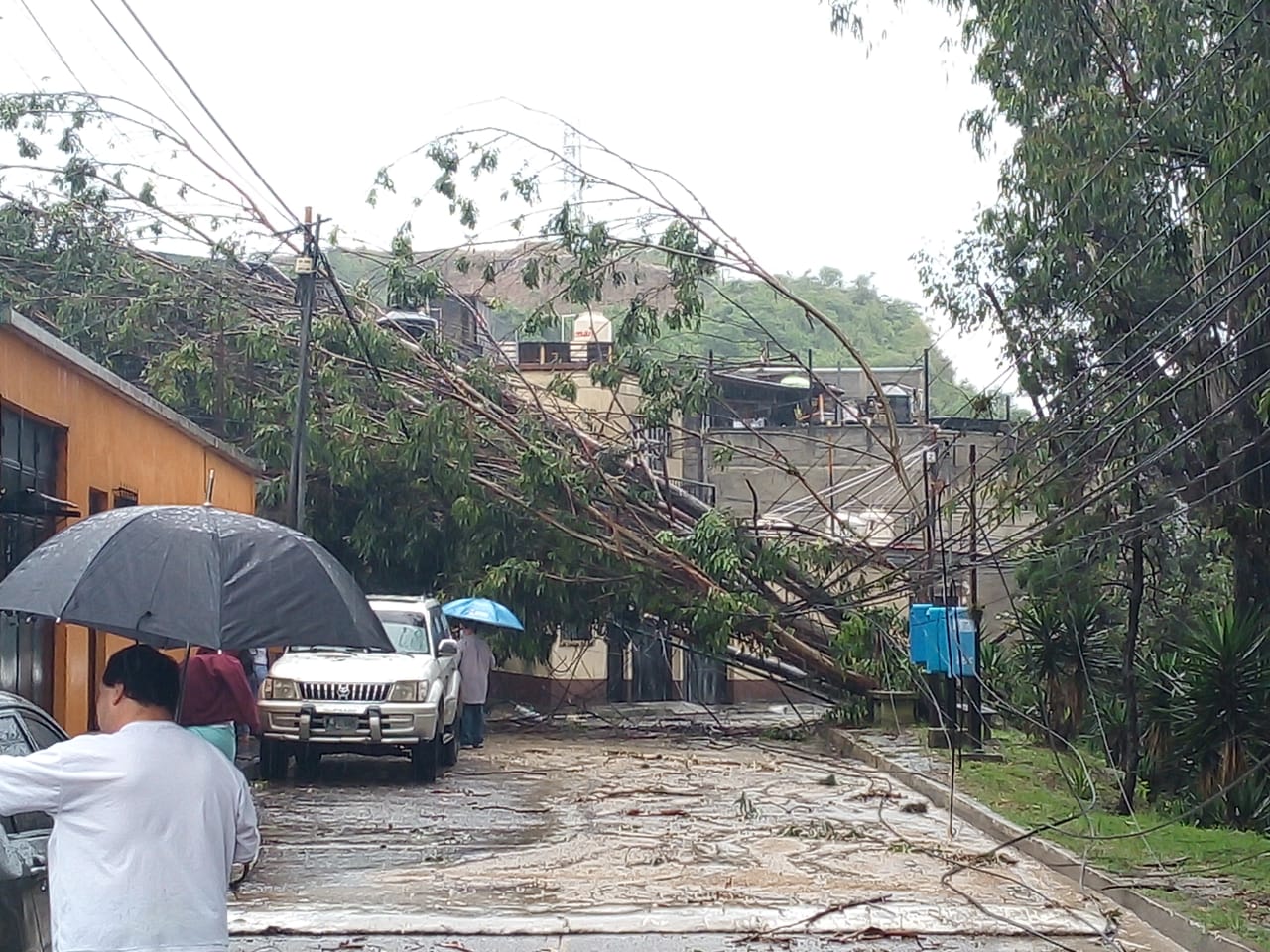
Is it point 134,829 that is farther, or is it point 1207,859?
point 1207,859

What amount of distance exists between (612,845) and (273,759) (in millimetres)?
5462

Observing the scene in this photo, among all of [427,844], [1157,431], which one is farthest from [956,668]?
[427,844]

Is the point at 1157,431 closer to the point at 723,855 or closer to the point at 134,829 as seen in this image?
the point at 723,855

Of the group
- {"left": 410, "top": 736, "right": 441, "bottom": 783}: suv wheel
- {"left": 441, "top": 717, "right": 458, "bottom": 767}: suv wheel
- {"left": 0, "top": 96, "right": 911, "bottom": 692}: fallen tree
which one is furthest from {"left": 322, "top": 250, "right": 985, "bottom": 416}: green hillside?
{"left": 410, "top": 736, "right": 441, "bottom": 783}: suv wheel

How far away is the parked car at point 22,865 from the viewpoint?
4840 millimetres

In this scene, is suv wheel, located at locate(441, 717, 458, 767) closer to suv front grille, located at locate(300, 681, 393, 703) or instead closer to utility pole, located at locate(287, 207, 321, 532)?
suv front grille, located at locate(300, 681, 393, 703)

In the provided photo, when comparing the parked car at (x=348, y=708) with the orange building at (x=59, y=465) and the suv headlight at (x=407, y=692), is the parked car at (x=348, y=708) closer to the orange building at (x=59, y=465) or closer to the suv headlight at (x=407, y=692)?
the suv headlight at (x=407, y=692)

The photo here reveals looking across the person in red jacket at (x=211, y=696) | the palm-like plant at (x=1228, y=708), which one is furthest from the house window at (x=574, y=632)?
the person in red jacket at (x=211, y=696)

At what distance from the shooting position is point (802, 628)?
25250 mm

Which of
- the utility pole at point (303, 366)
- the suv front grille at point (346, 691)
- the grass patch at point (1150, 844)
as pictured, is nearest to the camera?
the grass patch at point (1150, 844)

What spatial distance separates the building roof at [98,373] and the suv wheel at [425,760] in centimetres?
470

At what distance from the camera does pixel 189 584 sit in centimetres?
503

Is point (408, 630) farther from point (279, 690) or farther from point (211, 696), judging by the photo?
point (211, 696)

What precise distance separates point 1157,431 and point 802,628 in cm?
823
